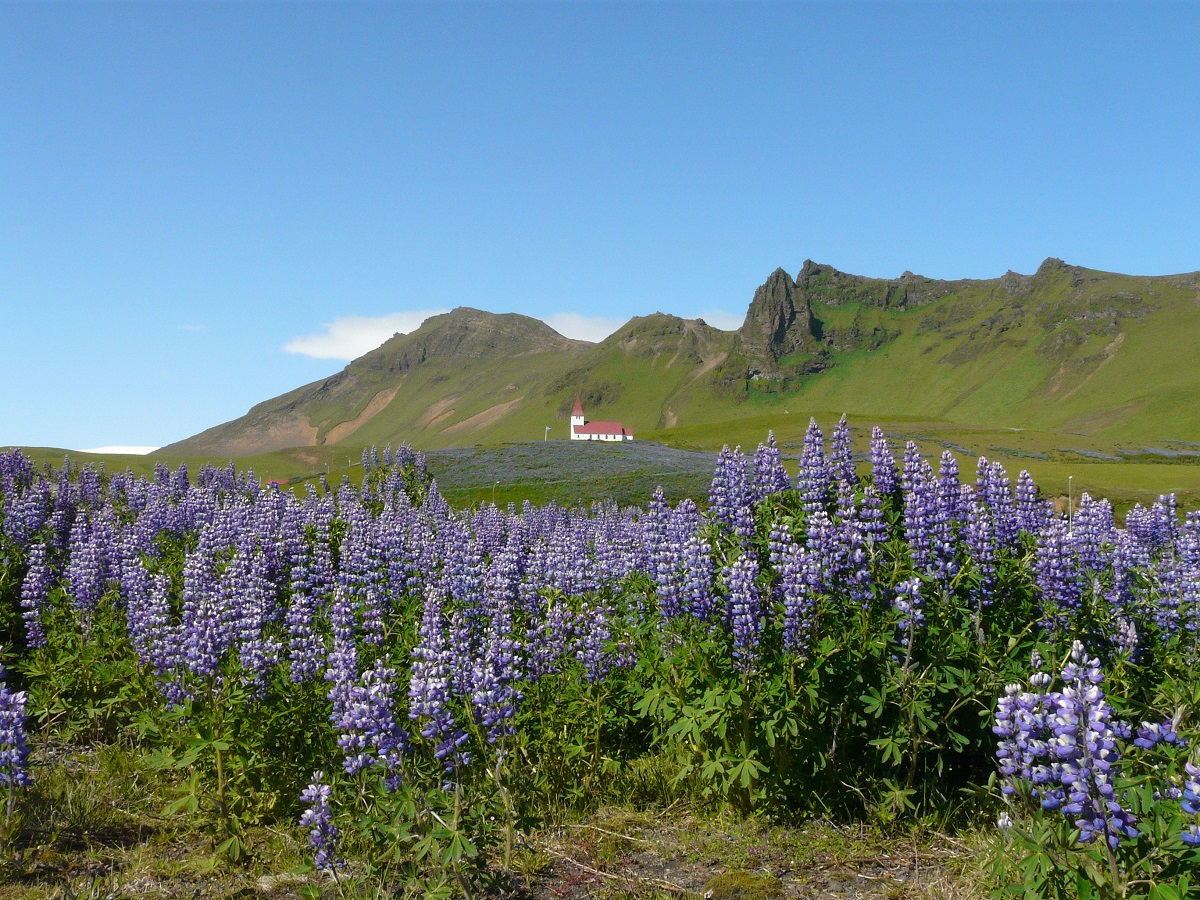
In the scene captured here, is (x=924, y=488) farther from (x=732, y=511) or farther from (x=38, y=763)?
(x=38, y=763)

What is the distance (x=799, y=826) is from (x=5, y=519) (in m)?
14.6

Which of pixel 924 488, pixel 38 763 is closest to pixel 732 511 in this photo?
pixel 924 488

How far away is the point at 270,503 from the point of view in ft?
40.1

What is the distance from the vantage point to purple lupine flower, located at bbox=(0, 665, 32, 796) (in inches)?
218

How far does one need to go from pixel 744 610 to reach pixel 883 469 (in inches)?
101

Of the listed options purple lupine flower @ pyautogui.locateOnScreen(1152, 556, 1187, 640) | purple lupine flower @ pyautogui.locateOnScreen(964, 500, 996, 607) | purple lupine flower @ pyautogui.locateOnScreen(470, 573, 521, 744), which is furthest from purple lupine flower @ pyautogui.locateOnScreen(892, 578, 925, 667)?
purple lupine flower @ pyautogui.locateOnScreen(1152, 556, 1187, 640)

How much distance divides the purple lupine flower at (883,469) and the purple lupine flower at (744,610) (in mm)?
2153

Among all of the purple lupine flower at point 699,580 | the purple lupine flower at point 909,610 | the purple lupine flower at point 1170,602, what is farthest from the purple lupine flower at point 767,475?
the purple lupine flower at point 1170,602

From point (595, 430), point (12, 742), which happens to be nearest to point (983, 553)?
point (12, 742)

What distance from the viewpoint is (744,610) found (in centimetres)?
561

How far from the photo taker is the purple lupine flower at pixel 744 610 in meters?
5.62

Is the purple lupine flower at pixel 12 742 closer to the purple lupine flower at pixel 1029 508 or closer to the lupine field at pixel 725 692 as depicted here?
the lupine field at pixel 725 692

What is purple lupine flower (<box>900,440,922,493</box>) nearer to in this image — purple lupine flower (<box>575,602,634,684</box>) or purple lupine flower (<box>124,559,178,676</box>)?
purple lupine flower (<box>575,602,634,684</box>)

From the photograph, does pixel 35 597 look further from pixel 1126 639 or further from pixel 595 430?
pixel 595 430
